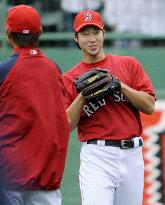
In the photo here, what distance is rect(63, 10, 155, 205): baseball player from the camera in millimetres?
5023

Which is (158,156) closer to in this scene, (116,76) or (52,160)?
(116,76)

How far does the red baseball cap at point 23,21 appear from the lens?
4223 mm

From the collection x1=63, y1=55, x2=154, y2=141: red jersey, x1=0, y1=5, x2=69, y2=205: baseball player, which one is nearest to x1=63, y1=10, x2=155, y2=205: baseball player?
x1=63, y1=55, x2=154, y2=141: red jersey

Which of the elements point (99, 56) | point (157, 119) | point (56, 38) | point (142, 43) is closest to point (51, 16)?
point (56, 38)

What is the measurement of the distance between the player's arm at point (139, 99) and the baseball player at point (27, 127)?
896 mm

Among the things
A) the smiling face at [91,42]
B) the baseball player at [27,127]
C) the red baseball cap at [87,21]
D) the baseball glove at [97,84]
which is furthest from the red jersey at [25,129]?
the red baseball cap at [87,21]

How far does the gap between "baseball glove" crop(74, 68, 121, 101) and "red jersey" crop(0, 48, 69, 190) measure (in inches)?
34.2

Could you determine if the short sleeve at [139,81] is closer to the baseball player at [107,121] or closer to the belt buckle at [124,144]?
the baseball player at [107,121]

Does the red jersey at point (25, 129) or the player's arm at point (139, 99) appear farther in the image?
the player's arm at point (139, 99)

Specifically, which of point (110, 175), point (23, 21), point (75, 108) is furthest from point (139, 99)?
point (23, 21)

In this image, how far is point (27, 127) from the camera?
4090 millimetres

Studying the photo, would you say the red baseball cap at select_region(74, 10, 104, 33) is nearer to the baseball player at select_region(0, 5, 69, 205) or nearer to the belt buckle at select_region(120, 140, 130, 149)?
the belt buckle at select_region(120, 140, 130, 149)

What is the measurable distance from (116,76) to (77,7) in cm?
261

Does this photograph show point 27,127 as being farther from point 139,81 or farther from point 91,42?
point 139,81
